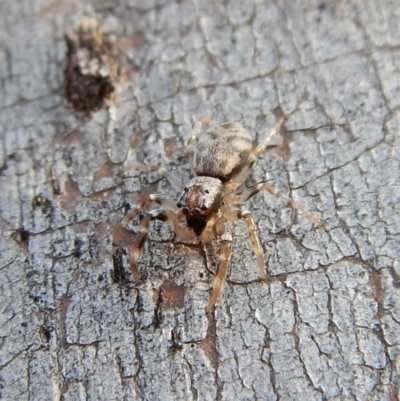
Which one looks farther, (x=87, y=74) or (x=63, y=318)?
(x=87, y=74)

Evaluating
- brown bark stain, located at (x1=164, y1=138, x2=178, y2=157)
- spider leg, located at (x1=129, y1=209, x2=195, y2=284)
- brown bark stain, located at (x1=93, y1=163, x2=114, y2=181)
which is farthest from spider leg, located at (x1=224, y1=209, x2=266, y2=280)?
brown bark stain, located at (x1=93, y1=163, x2=114, y2=181)

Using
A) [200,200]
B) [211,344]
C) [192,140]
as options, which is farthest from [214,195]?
[211,344]

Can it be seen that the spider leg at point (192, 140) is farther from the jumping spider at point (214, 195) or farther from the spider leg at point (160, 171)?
the spider leg at point (160, 171)

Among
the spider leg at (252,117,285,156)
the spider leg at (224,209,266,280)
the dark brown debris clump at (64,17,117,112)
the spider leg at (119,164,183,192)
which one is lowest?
the spider leg at (224,209,266,280)

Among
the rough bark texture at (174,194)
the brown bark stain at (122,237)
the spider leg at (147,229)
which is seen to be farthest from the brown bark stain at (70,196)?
the spider leg at (147,229)

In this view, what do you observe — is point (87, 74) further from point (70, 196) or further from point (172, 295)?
point (172, 295)

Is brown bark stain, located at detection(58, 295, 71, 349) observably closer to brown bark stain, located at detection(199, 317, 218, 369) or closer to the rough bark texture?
the rough bark texture

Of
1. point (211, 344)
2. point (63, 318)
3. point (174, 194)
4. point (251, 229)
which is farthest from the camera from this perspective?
point (174, 194)
